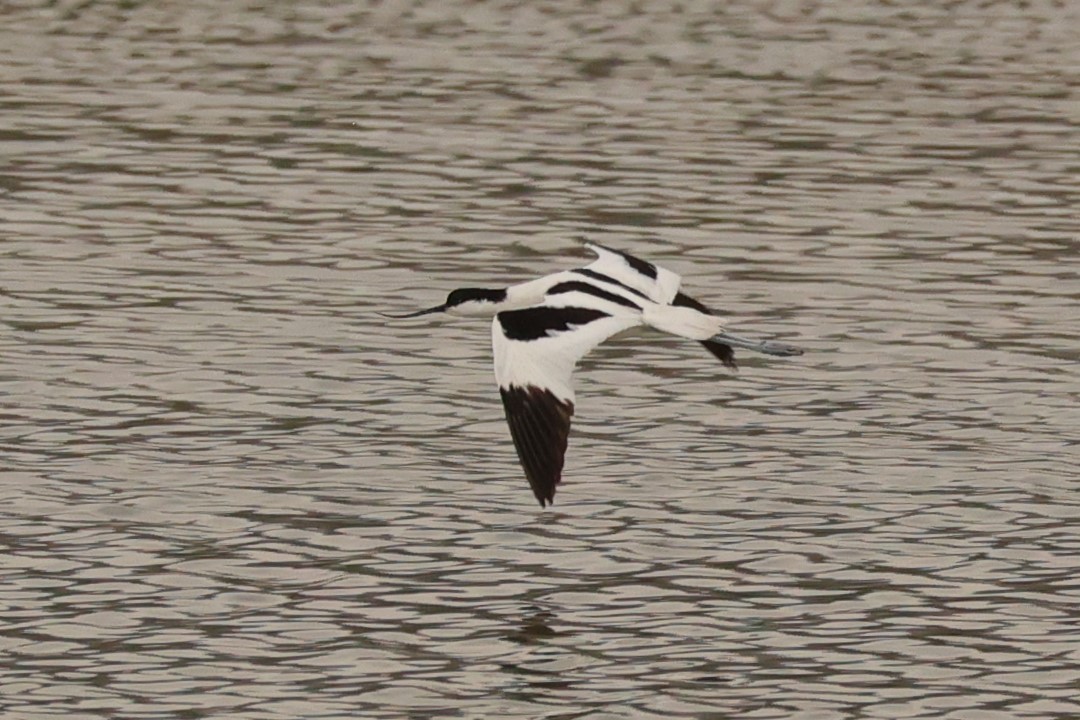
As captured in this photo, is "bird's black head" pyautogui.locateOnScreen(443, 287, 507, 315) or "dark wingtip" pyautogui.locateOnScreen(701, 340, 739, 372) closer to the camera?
"bird's black head" pyautogui.locateOnScreen(443, 287, 507, 315)

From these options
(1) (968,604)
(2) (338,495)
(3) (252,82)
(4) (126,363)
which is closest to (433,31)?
(3) (252,82)

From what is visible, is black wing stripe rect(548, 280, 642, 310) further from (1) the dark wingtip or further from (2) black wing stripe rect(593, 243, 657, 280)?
(1) the dark wingtip

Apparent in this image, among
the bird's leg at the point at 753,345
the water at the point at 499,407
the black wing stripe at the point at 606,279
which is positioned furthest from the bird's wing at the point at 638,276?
the water at the point at 499,407

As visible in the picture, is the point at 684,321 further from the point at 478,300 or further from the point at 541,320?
the point at 478,300

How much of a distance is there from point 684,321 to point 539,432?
1.16 meters

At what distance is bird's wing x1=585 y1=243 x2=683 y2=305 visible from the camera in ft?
46.1

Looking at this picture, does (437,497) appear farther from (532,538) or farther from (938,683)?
(938,683)

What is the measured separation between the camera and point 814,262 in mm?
21078

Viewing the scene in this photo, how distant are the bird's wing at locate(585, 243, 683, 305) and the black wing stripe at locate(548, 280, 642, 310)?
0.19 meters

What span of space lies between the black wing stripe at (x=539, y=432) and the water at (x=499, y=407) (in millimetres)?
499

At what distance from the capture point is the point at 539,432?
41.6 ft

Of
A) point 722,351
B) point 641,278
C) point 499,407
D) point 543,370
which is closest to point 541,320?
point 543,370

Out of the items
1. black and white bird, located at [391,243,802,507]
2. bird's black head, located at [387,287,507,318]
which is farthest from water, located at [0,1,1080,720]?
bird's black head, located at [387,287,507,318]

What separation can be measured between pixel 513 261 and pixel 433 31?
46.9 feet
